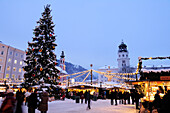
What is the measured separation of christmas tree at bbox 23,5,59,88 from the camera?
20.9 metres

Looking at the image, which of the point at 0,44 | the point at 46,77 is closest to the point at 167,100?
the point at 46,77

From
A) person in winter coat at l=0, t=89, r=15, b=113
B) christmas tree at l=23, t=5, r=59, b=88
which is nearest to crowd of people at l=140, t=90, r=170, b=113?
person in winter coat at l=0, t=89, r=15, b=113

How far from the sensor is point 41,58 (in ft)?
70.4

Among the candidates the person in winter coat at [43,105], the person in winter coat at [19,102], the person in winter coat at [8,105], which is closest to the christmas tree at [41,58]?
the person in winter coat at [19,102]

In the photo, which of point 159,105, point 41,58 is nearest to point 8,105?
point 159,105

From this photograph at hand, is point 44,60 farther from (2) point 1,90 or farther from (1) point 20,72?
(1) point 20,72

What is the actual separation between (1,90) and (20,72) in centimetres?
2895

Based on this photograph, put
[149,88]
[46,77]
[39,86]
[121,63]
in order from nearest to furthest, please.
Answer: [149,88], [39,86], [46,77], [121,63]

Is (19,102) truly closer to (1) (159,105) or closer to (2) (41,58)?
(1) (159,105)

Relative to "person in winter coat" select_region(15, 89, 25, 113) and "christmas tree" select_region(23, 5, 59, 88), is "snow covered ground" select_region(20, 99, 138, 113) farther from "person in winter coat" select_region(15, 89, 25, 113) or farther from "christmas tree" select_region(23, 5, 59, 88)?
"christmas tree" select_region(23, 5, 59, 88)

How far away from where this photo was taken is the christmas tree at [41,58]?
2091 cm

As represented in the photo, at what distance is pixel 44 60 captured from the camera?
21.5 metres

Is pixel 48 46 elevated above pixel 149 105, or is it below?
above

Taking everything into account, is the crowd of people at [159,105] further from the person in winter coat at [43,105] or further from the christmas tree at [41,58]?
the christmas tree at [41,58]
